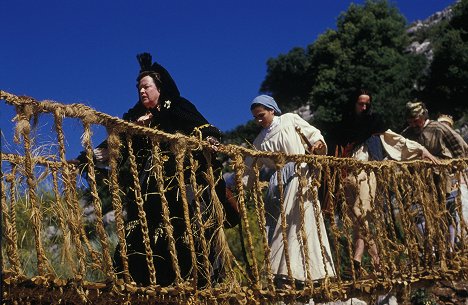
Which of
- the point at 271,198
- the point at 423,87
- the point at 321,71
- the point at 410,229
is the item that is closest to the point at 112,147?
the point at 271,198

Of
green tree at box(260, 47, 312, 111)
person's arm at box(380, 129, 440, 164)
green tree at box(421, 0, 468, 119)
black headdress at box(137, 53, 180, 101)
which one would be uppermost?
green tree at box(260, 47, 312, 111)

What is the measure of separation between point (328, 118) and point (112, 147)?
97.1ft

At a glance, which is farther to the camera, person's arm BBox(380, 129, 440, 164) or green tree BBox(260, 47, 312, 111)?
green tree BBox(260, 47, 312, 111)

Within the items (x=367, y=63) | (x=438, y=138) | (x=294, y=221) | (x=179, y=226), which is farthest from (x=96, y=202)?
(x=367, y=63)

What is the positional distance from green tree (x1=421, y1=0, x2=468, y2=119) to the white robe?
26.0 metres

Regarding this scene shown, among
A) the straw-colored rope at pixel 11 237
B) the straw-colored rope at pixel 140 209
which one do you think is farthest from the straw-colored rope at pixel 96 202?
the straw-colored rope at pixel 11 237

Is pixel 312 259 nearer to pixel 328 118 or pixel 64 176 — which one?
pixel 64 176

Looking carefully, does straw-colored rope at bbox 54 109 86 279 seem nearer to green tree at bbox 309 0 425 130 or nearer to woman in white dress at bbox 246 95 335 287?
woman in white dress at bbox 246 95 335 287

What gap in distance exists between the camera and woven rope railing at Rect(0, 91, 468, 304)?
9.45ft

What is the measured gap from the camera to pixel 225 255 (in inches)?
135

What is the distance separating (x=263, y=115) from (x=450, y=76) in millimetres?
27125

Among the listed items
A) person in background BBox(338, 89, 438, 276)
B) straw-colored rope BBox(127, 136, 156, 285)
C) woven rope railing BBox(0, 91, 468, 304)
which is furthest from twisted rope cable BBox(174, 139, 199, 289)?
person in background BBox(338, 89, 438, 276)

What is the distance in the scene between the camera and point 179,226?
3.99 meters

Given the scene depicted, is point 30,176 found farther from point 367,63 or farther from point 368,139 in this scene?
point 367,63
